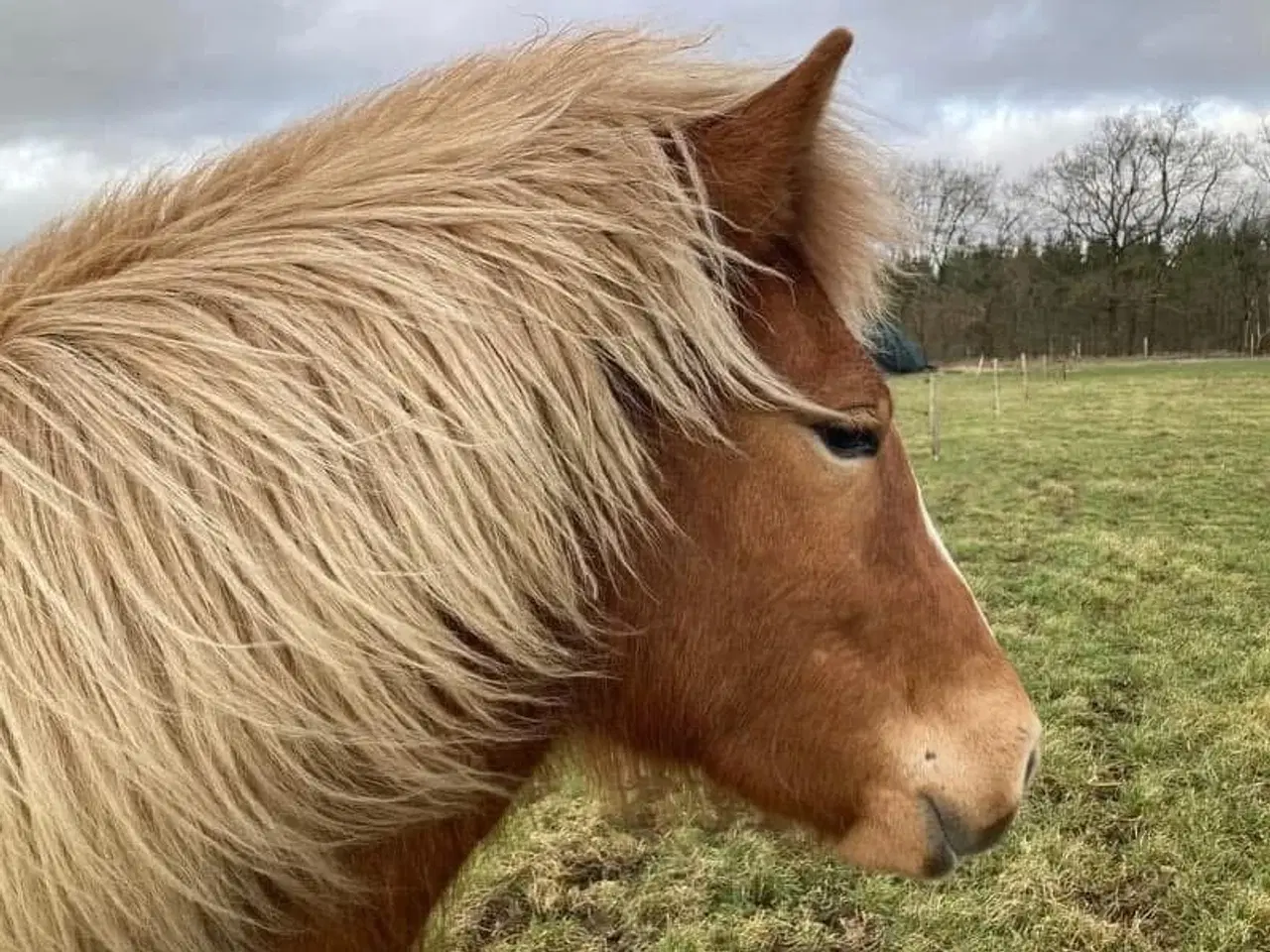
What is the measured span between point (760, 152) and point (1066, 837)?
12.5ft

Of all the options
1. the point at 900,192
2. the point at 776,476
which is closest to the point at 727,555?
the point at 776,476

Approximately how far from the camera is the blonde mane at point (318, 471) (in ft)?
3.55

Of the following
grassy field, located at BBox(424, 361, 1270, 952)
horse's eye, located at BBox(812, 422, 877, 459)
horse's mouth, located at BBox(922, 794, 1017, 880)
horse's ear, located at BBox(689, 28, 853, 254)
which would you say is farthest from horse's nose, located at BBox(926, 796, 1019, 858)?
horse's ear, located at BBox(689, 28, 853, 254)

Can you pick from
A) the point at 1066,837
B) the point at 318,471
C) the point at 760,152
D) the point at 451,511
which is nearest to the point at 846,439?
the point at 760,152

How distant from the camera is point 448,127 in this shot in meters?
1.39

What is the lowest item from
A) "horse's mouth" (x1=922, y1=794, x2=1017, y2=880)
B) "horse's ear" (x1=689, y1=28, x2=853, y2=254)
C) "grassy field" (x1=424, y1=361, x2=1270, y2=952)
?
"grassy field" (x1=424, y1=361, x2=1270, y2=952)

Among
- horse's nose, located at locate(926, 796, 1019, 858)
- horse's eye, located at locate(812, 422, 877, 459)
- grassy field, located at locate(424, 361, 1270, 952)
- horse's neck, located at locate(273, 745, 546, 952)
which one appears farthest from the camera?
grassy field, located at locate(424, 361, 1270, 952)

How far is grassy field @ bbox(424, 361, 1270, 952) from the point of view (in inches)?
148

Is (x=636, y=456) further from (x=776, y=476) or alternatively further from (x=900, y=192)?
(x=900, y=192)

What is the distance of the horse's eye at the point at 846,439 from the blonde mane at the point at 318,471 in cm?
9

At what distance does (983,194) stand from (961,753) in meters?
45.2

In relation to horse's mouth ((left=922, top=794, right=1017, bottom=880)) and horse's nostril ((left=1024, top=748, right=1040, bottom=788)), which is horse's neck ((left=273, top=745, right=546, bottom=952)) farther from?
horse's nostril ((left=1024, top=748, right=1040, bottom=788))

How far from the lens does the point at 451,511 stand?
3.92 ft

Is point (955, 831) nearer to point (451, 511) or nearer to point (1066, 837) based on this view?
point (451, 511)
